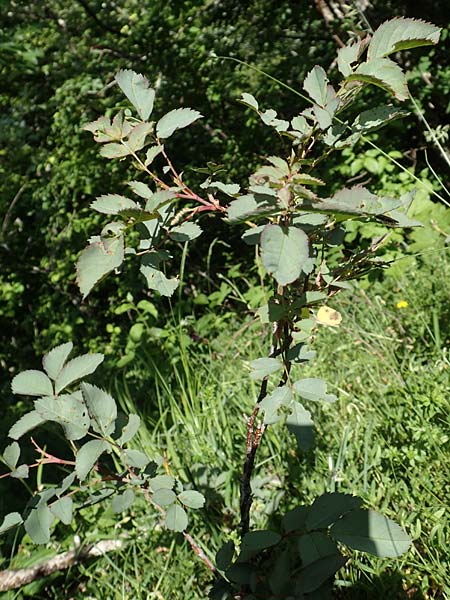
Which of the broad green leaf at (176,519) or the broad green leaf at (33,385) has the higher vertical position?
the broad green leaf at (33,385)

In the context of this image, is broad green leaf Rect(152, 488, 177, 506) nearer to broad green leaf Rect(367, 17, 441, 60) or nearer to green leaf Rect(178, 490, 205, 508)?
green leaf Rect(178, 490, 205, 508)

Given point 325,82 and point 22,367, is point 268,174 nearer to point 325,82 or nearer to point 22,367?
point 325,82

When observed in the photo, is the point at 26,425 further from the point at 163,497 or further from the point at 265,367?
the point at 265,367

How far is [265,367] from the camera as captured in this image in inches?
42.3

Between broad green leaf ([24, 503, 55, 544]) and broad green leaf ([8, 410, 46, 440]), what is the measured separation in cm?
15

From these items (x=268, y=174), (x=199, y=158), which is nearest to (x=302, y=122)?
(x=268, y=174)

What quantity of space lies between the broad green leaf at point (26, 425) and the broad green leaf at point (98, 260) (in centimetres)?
42

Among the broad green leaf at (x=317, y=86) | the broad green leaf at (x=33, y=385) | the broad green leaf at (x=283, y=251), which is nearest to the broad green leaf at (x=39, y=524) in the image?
the broad green leaf at (x=33, y=385)

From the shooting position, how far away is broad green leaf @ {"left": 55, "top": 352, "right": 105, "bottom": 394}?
1164 mm

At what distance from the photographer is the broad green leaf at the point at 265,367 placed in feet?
3.51

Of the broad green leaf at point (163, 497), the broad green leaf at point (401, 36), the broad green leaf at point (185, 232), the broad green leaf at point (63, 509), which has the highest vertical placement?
the broad green leaf at point (401, 36)

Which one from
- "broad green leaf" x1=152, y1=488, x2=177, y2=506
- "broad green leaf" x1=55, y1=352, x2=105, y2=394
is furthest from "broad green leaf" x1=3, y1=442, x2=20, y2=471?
"broad green leaf" x1=152, y1=488, x2=177, y2=506

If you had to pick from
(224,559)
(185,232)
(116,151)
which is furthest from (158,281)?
(224,559)

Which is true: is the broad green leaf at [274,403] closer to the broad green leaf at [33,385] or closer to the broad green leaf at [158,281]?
the broad green leaf at [158,281]
